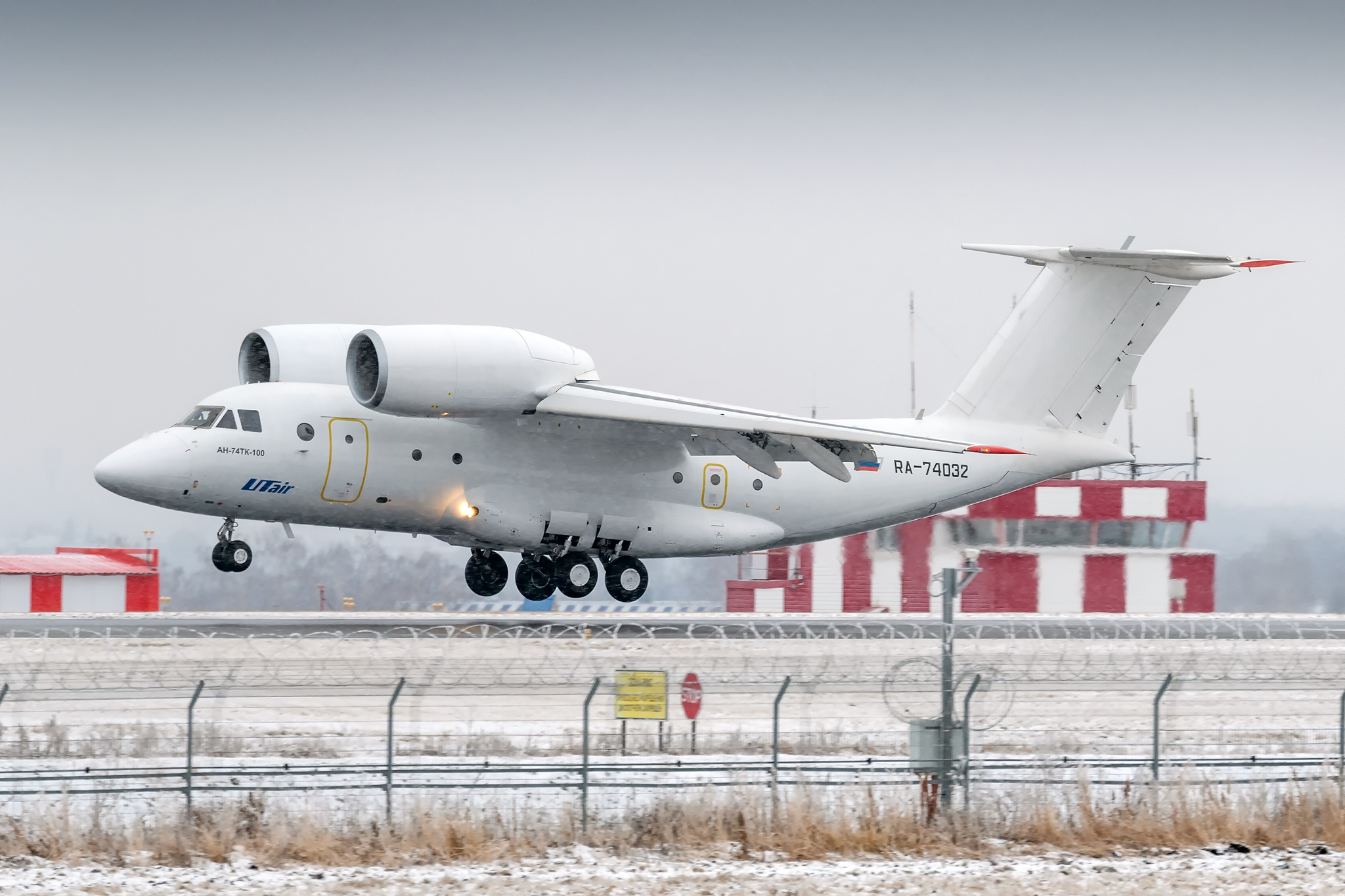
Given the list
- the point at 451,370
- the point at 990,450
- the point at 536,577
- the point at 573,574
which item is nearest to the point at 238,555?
the point at 451,370

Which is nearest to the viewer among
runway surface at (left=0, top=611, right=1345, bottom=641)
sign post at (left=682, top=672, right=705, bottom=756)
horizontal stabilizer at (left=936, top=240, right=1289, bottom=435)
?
sign post at (left=682, top=672, right=705, bottom=756)

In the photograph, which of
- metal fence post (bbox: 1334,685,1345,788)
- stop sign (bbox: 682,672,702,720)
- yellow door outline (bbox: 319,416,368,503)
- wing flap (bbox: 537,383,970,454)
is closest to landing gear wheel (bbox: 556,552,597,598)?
wing flap (bbox: 537,383,970,454)

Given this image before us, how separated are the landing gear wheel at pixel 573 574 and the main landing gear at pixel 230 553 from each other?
5.73m

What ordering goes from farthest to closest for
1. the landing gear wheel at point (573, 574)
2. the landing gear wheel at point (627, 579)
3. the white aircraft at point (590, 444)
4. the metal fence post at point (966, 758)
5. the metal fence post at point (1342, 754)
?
the landing gear wheel at point (627, 579) → the landing gear wheel at point (573, 574) → the white aircraft at point (590, 444) → the metal fence post at point (1342, 754) → the metal fence post at point (966, 758)

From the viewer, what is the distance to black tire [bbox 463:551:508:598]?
29375 mm

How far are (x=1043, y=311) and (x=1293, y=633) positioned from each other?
8387 millimetres

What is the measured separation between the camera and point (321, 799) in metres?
13.6

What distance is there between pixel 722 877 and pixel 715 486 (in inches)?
686

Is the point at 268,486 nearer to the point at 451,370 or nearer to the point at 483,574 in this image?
the point at 451,370

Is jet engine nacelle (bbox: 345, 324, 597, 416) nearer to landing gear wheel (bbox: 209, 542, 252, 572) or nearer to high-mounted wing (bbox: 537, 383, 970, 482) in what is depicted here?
high-mounted wing (bbox: 537, 383, 970, 482)

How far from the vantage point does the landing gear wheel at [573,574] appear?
2838 cm

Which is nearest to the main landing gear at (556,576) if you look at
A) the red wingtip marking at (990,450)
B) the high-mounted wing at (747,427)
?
the high-mounted wing at (747,427)

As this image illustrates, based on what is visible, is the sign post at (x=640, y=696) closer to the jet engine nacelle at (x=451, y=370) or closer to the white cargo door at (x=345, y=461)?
the jet engine nacelle at (x=451, y=370)

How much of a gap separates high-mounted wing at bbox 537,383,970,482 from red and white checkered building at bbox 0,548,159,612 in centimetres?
1958
